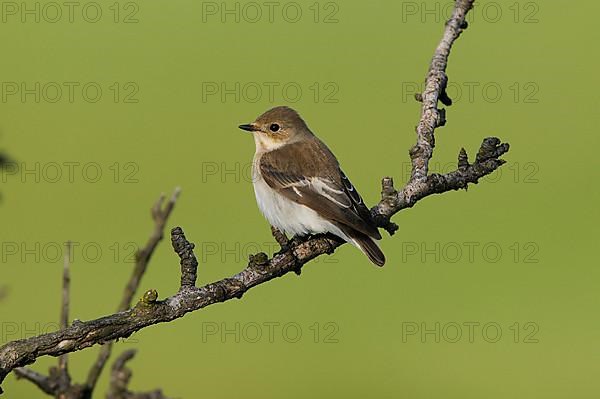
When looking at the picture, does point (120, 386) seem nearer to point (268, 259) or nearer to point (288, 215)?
point (268, 259)

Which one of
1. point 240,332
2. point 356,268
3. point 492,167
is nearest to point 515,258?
point 356,268

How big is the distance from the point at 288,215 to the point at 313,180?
0.32m

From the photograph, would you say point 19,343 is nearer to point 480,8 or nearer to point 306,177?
point 306,177

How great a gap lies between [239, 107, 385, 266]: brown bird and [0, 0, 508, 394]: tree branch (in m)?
0.12

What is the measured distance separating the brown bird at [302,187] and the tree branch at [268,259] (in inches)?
4.7

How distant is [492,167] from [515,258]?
672 cm

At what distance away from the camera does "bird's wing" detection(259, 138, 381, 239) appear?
222 inches

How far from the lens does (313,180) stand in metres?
6.13

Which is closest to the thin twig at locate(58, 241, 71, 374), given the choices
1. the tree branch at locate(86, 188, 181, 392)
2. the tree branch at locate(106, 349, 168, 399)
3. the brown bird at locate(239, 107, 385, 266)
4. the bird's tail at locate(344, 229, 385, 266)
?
the tree branch at locate(86, 188, 181, 392)

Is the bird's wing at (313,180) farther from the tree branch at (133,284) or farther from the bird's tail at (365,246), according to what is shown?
the tree branch at (133,284)

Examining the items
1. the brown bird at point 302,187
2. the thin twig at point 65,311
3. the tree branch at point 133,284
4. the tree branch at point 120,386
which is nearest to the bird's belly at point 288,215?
the brown bird at point 302,187

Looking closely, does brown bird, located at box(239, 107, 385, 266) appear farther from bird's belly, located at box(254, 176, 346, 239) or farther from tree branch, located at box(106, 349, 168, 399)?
tree branch, located at box(106, 349, 168, 399)

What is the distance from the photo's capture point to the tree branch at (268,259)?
2.91 m

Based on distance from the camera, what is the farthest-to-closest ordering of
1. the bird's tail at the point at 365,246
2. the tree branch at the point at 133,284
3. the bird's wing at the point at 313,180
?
the bird's wing at the point at 313,180
the bird's tail at the point at 365,246
the tree branch at the point at 133,284
